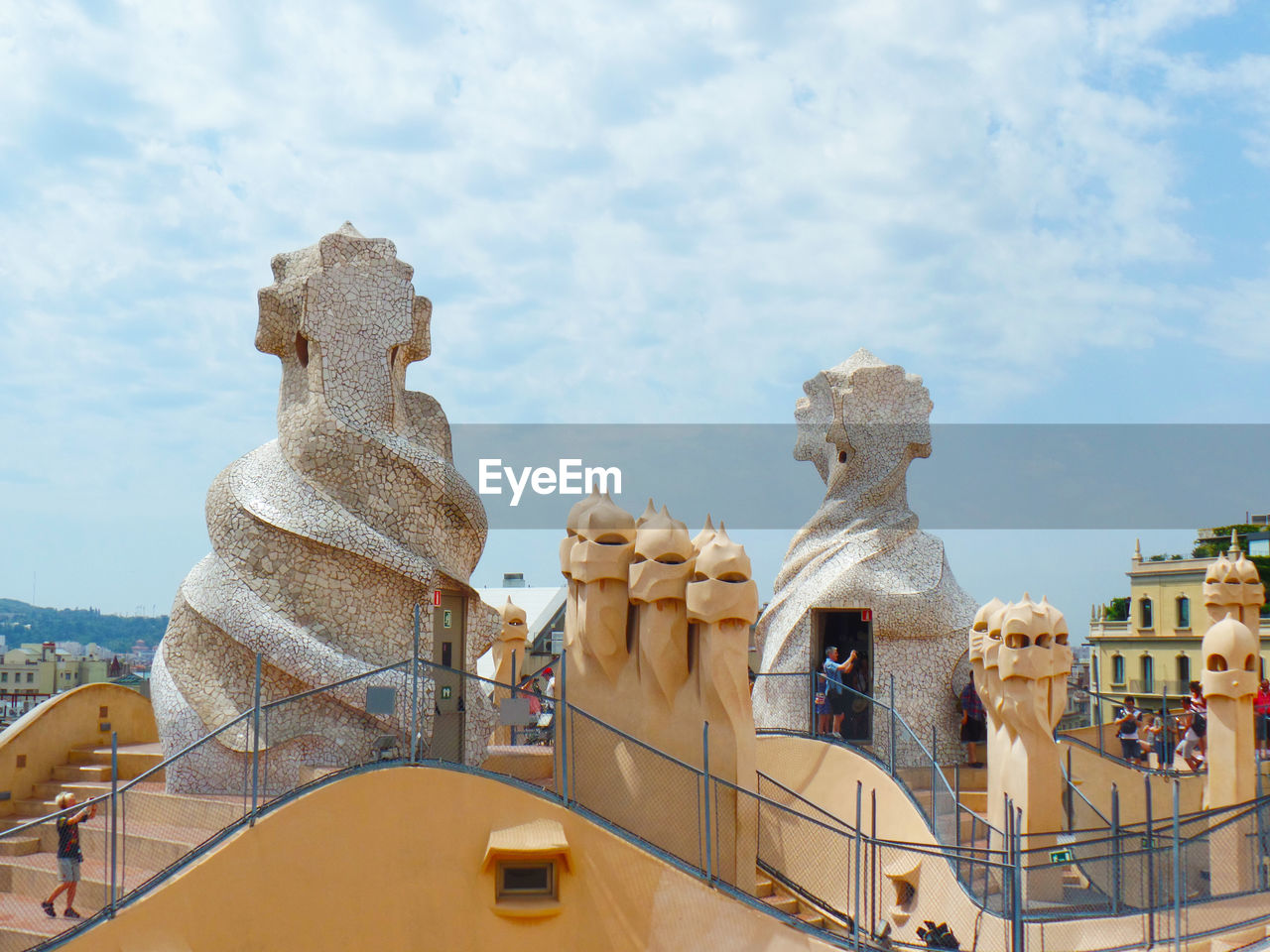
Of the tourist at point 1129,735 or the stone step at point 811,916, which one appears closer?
the stone step at point 811,916

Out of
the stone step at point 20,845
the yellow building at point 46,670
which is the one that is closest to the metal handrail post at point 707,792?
the stone step at point 20,845

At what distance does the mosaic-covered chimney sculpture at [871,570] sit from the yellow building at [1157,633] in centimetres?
2189

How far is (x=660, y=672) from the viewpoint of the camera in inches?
474

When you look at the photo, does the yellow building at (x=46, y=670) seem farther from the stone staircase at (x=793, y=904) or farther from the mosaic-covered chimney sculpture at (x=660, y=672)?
the stone staircase at (x=793, y=904)

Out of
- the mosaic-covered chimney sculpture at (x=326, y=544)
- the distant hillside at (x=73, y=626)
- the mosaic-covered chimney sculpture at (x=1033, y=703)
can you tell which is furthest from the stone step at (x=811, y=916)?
the distant hillside at (x=73, y=626)

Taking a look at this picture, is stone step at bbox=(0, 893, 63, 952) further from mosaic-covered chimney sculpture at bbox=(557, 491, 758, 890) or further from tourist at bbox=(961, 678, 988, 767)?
tourist at bbox=(961, 678, 988, 767)

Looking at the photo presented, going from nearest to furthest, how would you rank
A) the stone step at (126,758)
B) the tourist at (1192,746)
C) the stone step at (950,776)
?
the stone step at (126,758), the stone step at (950,776), the tourist at (1192,746)

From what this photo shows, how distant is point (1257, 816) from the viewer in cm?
1045

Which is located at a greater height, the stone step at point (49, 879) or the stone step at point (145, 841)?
the stone step at point (145, 841)

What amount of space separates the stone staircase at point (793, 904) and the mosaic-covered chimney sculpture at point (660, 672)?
1.53ft

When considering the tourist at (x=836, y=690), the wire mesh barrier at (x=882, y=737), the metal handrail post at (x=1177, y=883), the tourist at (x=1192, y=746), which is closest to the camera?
the metal handrail post at (x=1177, y=883)

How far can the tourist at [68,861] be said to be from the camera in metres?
10.5

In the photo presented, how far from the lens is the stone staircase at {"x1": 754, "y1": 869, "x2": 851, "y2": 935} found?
1170 cm

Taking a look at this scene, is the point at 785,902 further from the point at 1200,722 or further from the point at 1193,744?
the point at 1200,722
